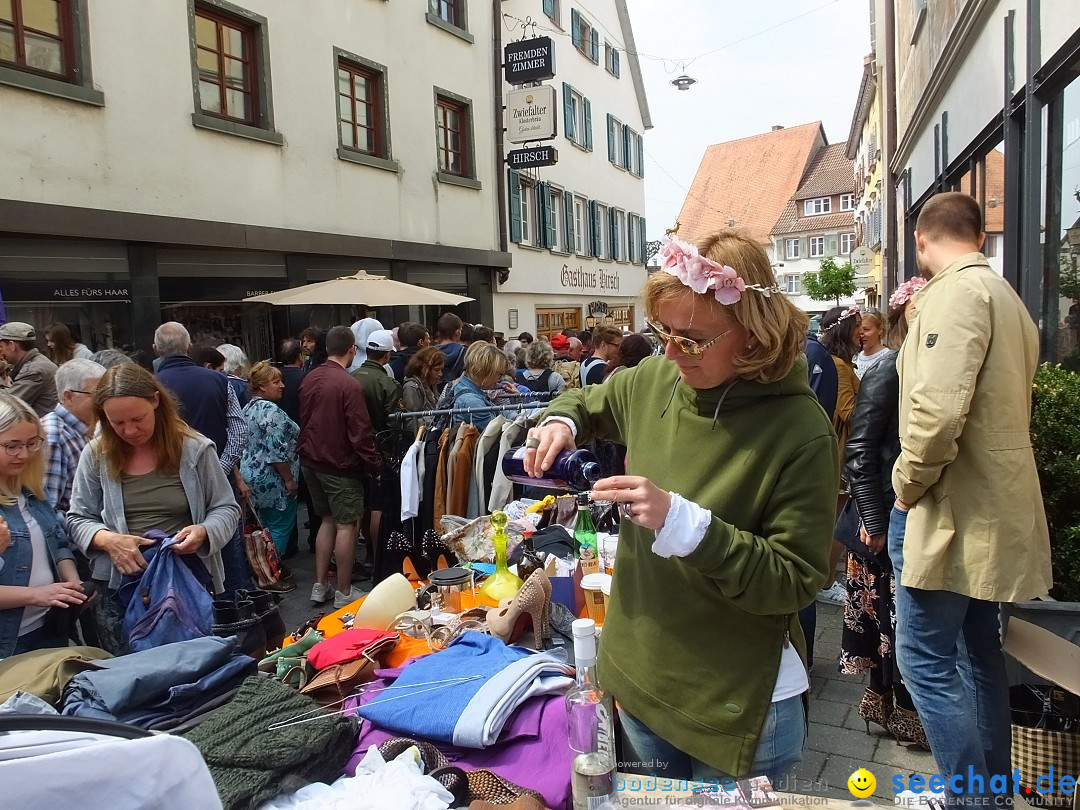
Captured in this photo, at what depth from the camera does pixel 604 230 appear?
23906 millimetres

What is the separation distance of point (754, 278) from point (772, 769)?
1.12 meters

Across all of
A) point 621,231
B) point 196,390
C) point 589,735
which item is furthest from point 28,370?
point 621,231

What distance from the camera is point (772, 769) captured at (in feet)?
5.65

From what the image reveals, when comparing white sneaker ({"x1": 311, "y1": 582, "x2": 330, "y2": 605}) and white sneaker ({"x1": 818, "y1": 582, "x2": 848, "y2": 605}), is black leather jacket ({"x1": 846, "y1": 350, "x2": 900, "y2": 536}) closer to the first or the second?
white sneaker ({"x1": 818, "y1": 582, "x2": 848, "y2": 605})

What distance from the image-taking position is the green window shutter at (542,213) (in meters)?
18.7

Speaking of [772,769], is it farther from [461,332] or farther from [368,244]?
[368,244]

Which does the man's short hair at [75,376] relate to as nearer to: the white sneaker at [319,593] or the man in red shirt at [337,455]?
the man in red shirt at [337,455]

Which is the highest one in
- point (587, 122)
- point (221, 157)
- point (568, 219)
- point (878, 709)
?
point (587, 122)

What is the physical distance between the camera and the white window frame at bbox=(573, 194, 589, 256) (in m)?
21.4

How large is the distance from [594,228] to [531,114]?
24.4 ft

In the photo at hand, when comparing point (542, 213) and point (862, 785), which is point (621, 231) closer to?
point (542, 213)

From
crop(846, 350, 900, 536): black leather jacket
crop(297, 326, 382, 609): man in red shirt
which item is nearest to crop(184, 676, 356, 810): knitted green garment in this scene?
crop(846, 350, 900, 536): black leather jacket

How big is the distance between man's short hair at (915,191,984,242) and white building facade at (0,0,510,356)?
6.48m

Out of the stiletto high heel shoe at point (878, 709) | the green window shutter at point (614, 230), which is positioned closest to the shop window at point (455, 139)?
the green window shutter at point (614, 230)
